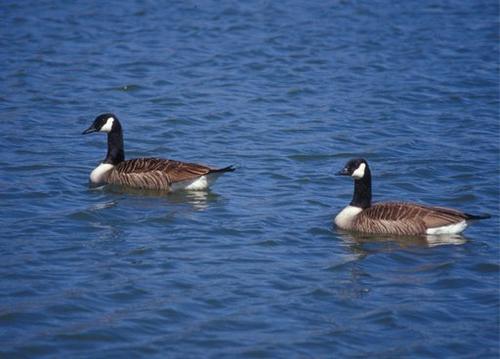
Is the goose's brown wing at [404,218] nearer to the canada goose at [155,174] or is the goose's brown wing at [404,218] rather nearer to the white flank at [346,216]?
the white flank at [346,216]

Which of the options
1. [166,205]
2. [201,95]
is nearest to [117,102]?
[201,95]

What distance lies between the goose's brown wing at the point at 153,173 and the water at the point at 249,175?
0.98 ft

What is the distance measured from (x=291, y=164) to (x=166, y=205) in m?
2.82

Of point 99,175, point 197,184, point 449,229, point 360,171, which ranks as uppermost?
point 360,171

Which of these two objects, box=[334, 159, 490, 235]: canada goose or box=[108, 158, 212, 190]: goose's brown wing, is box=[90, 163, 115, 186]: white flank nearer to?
box=[108, 158, 212, 190]: goose's brown wing

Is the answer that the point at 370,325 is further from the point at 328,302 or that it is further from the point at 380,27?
the point at 380,27

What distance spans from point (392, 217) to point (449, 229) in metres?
0.69

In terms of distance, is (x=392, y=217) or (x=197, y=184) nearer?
(x=392, y=217)

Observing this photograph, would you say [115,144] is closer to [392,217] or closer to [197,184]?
[197,184]

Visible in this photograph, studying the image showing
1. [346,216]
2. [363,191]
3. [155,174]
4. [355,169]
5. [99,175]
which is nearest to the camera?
[346,216]

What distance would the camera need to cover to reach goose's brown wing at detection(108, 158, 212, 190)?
13.8 meters

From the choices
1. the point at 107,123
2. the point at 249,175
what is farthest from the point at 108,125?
the point at 249,175

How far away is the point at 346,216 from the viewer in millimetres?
12562

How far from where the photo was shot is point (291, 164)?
15.6 meters
